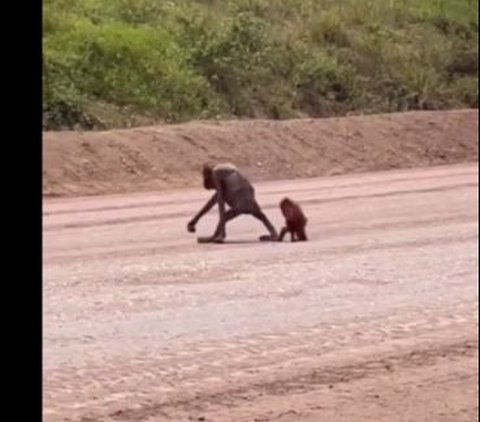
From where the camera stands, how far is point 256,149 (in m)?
29.4

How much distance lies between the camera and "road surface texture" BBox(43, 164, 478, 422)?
7.47 meters

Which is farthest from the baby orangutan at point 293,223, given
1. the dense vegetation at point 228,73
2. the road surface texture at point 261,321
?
the dense vegetation at point 228,73

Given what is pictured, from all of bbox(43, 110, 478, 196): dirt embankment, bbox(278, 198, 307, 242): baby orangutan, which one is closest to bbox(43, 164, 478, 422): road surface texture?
bbox(278, 198, 307, 242): baby orangutan

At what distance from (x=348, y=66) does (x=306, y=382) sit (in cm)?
1928

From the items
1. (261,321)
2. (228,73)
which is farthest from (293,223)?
(228,73)

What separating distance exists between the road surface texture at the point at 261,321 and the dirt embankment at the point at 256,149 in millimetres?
6250

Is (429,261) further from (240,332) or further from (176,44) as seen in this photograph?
(176,44)

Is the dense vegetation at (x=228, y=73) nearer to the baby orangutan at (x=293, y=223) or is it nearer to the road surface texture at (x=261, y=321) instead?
the baby orangutan at (x=293, y=223)

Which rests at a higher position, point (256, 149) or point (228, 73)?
point (228, 73)

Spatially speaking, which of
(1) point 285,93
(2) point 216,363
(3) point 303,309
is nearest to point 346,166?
(1) point 285,93

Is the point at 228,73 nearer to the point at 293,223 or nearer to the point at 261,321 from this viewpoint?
the point at 293,223

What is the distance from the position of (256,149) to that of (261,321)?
62.3ft

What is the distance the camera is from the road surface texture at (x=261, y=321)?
294 inches

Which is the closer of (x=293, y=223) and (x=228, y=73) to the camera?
(x=293, y=223)
